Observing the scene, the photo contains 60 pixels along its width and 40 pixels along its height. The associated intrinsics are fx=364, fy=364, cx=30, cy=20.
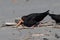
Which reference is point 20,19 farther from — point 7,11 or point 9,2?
point 9,2

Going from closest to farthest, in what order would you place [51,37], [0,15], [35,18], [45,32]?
[51,37], [45,32], [35,18], [0,15]

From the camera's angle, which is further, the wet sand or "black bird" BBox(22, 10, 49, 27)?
"black bird" BBox(22, 10, 49, 27)

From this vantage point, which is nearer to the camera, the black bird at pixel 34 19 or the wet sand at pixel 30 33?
the wet sand at pixel 30 33

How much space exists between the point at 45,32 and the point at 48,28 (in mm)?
452

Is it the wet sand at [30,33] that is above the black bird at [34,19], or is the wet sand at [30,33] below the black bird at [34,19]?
below

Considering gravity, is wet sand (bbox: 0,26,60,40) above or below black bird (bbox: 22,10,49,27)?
below

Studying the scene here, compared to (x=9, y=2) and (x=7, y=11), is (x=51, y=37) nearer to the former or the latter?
(x=7, y=11)

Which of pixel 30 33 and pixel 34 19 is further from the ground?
pixel 34 19

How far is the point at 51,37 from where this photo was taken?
23.8ft

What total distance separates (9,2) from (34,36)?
14.2ft

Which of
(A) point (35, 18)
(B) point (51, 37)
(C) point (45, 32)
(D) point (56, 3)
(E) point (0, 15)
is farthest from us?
(D) point (56, 3)

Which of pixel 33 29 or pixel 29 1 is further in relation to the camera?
pixel 29 1

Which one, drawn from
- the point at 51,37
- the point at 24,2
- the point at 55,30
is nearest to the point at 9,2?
the point at 24,2

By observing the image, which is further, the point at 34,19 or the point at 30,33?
the point at 34,19
